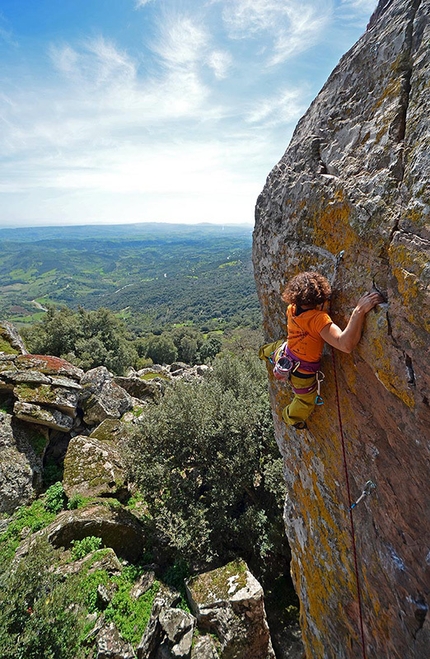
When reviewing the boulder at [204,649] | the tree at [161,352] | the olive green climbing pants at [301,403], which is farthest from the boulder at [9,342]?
the tree at [161,352]

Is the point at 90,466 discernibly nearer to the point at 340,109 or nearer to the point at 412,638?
the point at 412,638

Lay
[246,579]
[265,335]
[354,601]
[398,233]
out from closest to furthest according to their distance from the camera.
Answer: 1. [398,233]
2. [354,601]
3. [265,335]
4. [246,579]

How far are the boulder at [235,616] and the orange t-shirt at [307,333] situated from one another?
898 centimetres

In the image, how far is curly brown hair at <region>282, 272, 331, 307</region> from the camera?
444 cm

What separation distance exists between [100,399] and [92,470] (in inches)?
213

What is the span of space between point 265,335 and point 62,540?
10.4 m

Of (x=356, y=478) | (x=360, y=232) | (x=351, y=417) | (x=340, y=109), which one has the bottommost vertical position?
(x=356, y=478)

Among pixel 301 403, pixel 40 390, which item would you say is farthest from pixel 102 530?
pixel 301 403

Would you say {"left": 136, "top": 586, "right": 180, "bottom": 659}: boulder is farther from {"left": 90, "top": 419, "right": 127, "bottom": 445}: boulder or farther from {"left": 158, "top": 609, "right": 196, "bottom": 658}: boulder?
{"left": 90, "top": 419, "right": 127, "bottom": 445}: boulder

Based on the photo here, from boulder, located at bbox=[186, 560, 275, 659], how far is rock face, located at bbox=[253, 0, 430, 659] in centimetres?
405

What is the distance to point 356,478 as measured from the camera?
4.82 m

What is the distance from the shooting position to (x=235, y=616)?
9391 mm

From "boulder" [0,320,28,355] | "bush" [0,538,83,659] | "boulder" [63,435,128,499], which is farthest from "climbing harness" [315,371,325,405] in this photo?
"boulder" [0,320,28,355]

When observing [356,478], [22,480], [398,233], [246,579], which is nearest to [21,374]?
[22,480]
